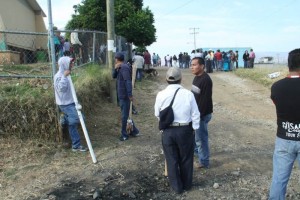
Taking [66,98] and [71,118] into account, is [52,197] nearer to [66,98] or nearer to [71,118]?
[71,118]

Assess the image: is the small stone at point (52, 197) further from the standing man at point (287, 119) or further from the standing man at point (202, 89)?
the standing man at point (287, 119)

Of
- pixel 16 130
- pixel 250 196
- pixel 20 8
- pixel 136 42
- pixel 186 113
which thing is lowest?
pixel 250 196

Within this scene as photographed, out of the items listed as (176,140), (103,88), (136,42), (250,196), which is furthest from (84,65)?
(136,42)

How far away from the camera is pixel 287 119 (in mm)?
3992

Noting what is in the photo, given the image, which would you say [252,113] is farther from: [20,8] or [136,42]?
[136,42]

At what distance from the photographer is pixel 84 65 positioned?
416 inches

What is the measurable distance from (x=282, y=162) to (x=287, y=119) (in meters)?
0.47

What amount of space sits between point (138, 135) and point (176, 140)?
3.03m

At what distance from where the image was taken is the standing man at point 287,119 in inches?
154

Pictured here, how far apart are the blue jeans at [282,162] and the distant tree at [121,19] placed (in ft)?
75.3

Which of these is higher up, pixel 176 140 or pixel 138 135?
pixel 176 140

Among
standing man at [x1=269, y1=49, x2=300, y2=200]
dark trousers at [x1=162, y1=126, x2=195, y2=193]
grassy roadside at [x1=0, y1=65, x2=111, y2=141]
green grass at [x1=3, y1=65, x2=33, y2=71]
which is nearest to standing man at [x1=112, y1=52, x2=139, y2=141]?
grassy roadside at [x1=0, y1=65, x2=111, y2=141]

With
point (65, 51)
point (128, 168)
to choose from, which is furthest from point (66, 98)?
point (65, 51)

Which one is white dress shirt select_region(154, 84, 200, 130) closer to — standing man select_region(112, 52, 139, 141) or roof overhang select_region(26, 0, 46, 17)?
standing man select_region(112, 52, 139, 141)
